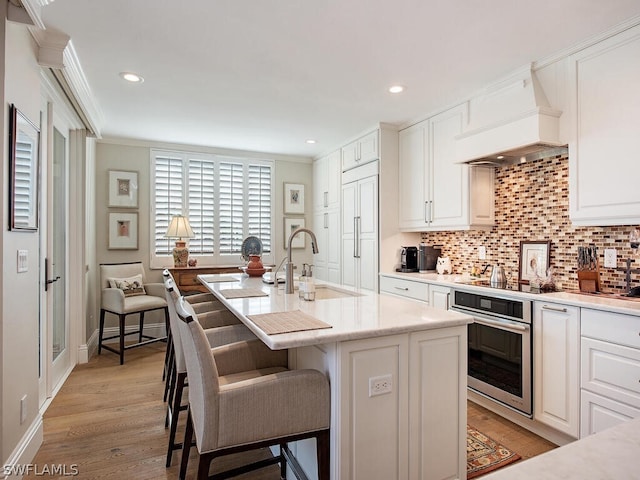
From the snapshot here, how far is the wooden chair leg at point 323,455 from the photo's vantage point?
1.54 metres

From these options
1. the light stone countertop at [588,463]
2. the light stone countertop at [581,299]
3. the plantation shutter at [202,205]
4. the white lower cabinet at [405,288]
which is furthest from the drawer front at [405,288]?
the light stone countertop at [588,463]

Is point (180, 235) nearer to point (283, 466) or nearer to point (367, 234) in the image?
point (367, 234)

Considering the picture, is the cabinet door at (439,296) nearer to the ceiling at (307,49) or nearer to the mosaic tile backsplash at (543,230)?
the mosaic tile backsplash at (543,230)

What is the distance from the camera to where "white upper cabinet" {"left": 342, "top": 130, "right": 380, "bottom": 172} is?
4.40 m

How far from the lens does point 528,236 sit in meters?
3.22

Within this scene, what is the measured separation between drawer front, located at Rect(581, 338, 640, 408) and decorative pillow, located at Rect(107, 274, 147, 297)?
14.4 feet

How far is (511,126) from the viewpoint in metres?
2.86

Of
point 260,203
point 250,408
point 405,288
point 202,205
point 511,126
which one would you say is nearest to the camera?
point 250,408

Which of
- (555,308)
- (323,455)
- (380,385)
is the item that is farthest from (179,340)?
(555,308)

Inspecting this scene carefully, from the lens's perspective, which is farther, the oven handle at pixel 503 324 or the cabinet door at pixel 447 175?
the cabinet door at pixel 447 175

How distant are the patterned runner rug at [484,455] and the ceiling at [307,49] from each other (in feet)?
8.43

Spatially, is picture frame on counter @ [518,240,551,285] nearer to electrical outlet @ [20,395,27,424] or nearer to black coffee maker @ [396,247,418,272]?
black coffee maker @ [396,247,418,272]

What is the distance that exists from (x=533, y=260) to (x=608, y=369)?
3.77 ft

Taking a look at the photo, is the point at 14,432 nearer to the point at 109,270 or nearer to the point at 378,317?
the point at 378,317
